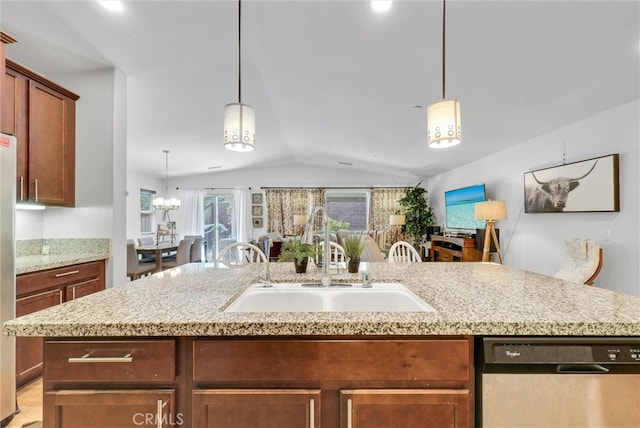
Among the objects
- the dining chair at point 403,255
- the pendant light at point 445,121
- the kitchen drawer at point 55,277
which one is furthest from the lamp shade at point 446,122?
the kitchen drawer at point 55,277

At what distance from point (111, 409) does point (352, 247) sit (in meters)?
1.19

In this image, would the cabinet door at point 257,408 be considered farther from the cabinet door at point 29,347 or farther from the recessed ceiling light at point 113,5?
the recessed ceiling light at point 113,5

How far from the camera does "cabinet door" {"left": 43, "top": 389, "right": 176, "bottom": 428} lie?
2.91 feet

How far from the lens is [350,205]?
851cm

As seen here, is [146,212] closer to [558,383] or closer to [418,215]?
[418,215]

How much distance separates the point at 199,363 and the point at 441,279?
1178mm

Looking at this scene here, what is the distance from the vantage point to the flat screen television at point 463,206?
522 centimetres

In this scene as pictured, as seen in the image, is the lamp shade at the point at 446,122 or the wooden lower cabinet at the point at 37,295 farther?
the wooden lower cabinet at the point at 37,295

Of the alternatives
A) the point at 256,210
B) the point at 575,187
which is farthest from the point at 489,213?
the point at 256,210

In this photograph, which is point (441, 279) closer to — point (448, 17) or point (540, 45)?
point (448, 17)

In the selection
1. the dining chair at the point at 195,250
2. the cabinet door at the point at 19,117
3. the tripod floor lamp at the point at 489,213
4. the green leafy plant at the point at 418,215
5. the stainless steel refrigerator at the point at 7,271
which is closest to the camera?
the stainless steel refrigerator at the point at 7,271

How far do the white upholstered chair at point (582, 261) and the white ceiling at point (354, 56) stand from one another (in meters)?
1.36

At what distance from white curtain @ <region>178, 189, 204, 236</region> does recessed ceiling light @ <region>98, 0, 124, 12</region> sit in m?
6.59

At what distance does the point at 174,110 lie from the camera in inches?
149
